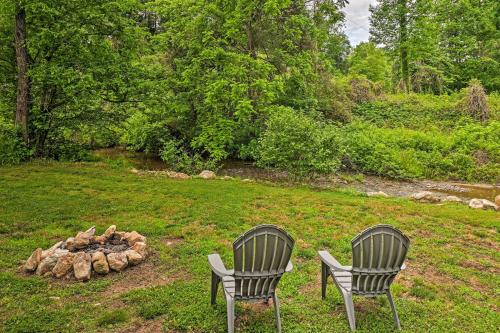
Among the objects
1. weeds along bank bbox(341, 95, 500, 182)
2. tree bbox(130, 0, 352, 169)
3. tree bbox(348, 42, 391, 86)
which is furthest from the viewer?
tree bbox(348, 42, 391, 86)

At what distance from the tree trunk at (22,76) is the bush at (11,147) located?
25 centimetres

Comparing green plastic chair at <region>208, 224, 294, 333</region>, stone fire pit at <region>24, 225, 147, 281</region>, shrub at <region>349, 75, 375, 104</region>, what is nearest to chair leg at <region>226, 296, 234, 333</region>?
green plastic chair at <region>208, 224, 294, 333</region>

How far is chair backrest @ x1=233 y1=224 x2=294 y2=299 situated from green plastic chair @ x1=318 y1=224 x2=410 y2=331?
2.23ft

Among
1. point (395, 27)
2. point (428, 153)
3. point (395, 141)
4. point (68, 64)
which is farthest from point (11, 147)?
point (395, 27)

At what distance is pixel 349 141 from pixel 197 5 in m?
8.02

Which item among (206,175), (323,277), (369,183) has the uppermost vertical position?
(206,175)

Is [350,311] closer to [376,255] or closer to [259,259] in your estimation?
[376,255]

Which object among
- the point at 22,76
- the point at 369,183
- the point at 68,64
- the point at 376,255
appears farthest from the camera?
the point at 369,183

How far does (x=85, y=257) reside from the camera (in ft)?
15.6

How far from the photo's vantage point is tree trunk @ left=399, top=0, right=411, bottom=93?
2481 centimetres

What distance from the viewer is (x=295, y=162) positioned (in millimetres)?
11273

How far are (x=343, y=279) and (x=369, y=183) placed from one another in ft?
32.5

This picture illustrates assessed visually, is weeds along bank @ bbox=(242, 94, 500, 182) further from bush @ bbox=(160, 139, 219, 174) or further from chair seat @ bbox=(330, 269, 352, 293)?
chair seat @ bbox=(330, 269, 352, 293)

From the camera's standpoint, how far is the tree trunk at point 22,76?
36.4ft
